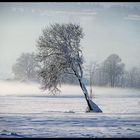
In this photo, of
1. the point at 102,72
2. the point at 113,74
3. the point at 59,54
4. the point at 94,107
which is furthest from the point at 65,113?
the point at 59,54

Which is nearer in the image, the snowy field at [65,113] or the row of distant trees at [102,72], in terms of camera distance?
the snowy field at [65,113]

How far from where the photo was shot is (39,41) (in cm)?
990

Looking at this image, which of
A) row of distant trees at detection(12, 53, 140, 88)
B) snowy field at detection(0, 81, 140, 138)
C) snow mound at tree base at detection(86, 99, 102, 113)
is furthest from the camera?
snow mound at tree base at detection(86, 99, 102, 113)

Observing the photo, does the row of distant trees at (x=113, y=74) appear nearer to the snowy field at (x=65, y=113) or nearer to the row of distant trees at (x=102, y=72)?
the row of distant trees at (x=102, y=72)

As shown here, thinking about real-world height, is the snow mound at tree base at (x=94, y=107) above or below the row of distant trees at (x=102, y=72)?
below

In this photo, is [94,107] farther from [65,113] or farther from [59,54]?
[59,54]

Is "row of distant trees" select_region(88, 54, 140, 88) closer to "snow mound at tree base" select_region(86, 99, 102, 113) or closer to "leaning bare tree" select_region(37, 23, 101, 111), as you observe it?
"leaning bare tree" select_region(37, 23, 101, 111)

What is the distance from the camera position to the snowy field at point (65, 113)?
350 inches

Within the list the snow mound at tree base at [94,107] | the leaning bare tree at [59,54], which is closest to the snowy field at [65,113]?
the snow mound at tree base at [94,107]

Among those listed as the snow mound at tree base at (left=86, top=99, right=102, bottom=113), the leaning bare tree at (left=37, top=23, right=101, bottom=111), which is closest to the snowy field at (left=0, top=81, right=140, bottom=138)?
the snow mound at tree base at (left=86, top=99, right=102, bottom=113)

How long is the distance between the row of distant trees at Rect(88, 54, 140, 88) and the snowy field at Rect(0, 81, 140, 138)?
18 centimetres

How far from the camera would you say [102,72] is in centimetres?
995

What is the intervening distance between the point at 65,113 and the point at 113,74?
1.64 metres

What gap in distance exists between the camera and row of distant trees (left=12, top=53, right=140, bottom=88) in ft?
31.8
